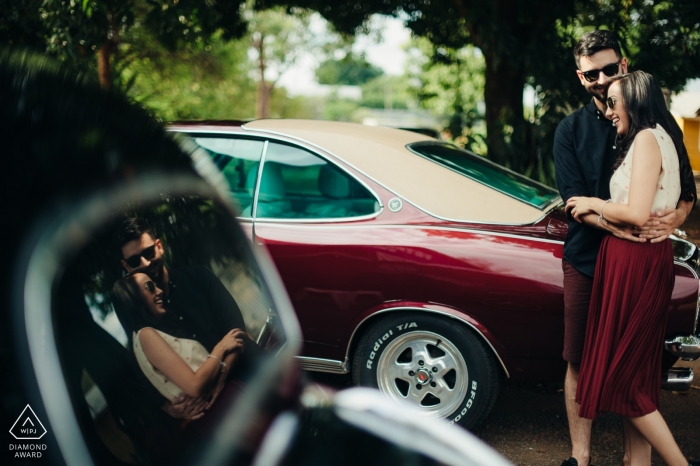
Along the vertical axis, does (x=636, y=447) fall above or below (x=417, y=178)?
below

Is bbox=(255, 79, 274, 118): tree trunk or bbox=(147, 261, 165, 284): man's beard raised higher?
bbox=(255, 79, 274, 118): tree trunk

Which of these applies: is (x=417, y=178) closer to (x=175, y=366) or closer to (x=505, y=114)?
(x=175, y=366)

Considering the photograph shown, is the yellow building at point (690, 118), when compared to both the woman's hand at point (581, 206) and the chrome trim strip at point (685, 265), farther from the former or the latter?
the woman's hand at point (581, 206)

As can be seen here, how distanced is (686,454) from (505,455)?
2.89 feet

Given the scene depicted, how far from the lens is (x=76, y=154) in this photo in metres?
0.97

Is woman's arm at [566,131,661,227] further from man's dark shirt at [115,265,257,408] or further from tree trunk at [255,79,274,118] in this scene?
tree trunk at [255,79,274,118]

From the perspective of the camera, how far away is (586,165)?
2.95 m

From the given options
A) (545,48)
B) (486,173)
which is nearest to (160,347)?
(486,173)

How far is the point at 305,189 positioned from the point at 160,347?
3.23 m

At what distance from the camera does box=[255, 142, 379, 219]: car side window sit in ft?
12.6

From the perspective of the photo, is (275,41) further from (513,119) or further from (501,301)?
(501,301)

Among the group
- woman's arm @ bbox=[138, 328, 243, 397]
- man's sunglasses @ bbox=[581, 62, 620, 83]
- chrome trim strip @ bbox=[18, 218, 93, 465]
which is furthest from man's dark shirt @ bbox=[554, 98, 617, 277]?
chrome trim strip @ bbox=[18, 218, 93, 465]

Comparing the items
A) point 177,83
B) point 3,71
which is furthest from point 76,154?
point 177,83

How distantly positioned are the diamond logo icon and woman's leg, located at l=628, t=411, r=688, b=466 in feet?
8.38
